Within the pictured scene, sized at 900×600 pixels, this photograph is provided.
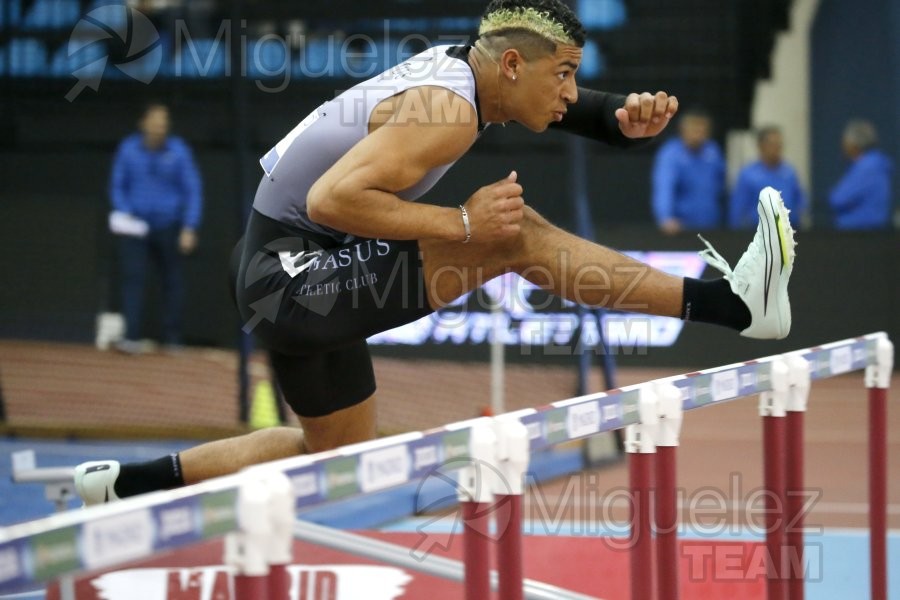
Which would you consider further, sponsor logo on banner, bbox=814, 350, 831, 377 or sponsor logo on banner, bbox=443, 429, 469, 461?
sponsor logo on banner, bbox=814, 350, 831, 377

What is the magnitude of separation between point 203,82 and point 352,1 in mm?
1531

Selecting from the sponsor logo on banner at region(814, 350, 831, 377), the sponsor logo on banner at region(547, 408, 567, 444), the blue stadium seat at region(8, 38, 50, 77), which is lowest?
the sponsor logo on banner at region(547, 408, 567, 444)

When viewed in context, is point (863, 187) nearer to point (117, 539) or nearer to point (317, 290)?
point (317, 290)

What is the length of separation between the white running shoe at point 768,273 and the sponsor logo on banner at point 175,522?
199 cm

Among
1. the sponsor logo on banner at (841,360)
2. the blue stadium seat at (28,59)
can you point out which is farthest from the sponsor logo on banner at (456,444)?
the blue stadium seat at (28,59)

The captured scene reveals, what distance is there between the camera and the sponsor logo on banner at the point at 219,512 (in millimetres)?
1955

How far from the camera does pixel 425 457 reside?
2.45 m

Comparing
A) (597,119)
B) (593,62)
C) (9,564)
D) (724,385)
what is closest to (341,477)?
(9,564)

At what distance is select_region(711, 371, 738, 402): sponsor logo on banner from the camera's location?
131 inches

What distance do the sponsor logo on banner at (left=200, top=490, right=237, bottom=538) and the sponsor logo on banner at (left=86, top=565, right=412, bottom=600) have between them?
98.6 inches

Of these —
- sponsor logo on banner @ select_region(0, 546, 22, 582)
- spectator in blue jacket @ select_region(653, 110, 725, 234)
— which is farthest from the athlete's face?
spectator in blue jacket @ select_region(653, 110, 725, 234)

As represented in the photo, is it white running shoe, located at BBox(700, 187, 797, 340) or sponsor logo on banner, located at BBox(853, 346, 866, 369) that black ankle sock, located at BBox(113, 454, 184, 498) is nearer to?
white running shoe, located at BBox(700, 187, 797, 340)

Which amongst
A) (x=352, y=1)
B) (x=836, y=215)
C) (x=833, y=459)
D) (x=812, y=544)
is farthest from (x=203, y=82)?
(x=812, y=544)

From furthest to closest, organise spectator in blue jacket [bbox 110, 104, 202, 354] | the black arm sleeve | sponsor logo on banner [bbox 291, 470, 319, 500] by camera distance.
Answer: spectator in blue jacket [bbox 110, 104, 202, 354] → the black arm sleeve → sponsor logo on banner [bbox 291, 470, 319, 500]
